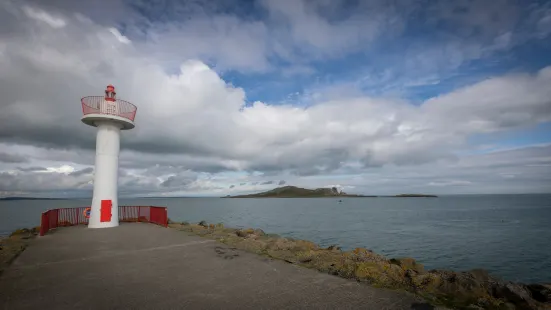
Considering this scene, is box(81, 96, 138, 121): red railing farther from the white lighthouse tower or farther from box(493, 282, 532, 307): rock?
box(493, 282, 532, 307): rock

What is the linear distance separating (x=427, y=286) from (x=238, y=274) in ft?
15.8

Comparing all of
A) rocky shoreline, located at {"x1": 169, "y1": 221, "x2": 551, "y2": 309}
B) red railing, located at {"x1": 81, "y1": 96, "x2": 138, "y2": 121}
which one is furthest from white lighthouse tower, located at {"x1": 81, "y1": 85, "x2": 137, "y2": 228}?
rocky shoreline, located at {"x1": 169, "y1": 221, "x2": 551, "y2": 309}

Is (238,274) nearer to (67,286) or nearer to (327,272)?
(327,272)

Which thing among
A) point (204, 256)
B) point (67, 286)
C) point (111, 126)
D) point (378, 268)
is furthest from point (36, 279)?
point (111, 126)

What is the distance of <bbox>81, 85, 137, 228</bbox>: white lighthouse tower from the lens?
15.8 meters

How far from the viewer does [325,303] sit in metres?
5.69

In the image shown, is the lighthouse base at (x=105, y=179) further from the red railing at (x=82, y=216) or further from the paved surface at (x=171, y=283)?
the paved surface at (x=171, y=283)

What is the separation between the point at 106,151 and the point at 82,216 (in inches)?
222

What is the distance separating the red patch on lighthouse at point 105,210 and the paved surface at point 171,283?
16.6ft

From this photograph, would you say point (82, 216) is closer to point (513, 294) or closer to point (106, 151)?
point (106, 151)

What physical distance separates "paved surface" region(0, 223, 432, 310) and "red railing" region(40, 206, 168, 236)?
17.7 ft

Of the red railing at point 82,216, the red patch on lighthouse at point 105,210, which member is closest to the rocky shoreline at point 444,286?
the red patch on lighthouse at point 105,210

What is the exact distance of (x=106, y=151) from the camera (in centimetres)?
1602

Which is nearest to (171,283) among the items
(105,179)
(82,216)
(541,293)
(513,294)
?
(513,294)
